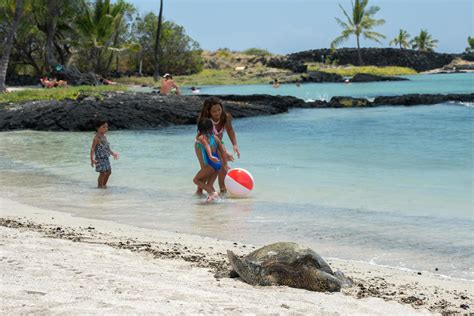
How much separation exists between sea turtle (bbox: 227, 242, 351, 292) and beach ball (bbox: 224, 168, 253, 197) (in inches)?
185

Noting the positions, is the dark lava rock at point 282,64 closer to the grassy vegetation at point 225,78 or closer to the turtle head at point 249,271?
the grassy vegetation at point 225,78

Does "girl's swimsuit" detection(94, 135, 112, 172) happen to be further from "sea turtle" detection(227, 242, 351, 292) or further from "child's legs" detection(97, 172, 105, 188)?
"sea turtle" detection(227, 242, 351, 292)

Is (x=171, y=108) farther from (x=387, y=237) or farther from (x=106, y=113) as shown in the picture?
(x=387, y=237)

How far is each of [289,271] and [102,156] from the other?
648cm

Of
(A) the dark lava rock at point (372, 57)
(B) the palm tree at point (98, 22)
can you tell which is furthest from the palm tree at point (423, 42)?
(B) the palm tree at point (98, 22)

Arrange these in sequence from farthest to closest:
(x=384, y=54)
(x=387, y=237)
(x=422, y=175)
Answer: (x=384, y=54), (x=422, y=175), (x=387, y=237)

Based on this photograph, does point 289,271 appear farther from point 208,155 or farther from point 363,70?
point 363,70

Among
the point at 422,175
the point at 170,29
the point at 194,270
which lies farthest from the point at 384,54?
the point at 194,270

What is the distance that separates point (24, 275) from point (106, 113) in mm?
18201

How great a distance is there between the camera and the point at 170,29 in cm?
7312

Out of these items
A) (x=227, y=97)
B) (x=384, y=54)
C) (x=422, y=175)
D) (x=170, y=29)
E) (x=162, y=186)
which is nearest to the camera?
(x=162, y=186)

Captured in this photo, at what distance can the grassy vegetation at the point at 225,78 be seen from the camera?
6181cm

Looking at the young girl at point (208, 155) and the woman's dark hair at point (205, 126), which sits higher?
the woman's dark hair at point (205, 126)

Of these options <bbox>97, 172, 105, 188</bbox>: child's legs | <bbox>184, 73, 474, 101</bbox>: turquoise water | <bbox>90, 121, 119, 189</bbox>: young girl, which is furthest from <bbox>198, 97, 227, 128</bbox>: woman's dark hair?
<bbox>184, 73, 474, 101</bbox>: turquoise water
